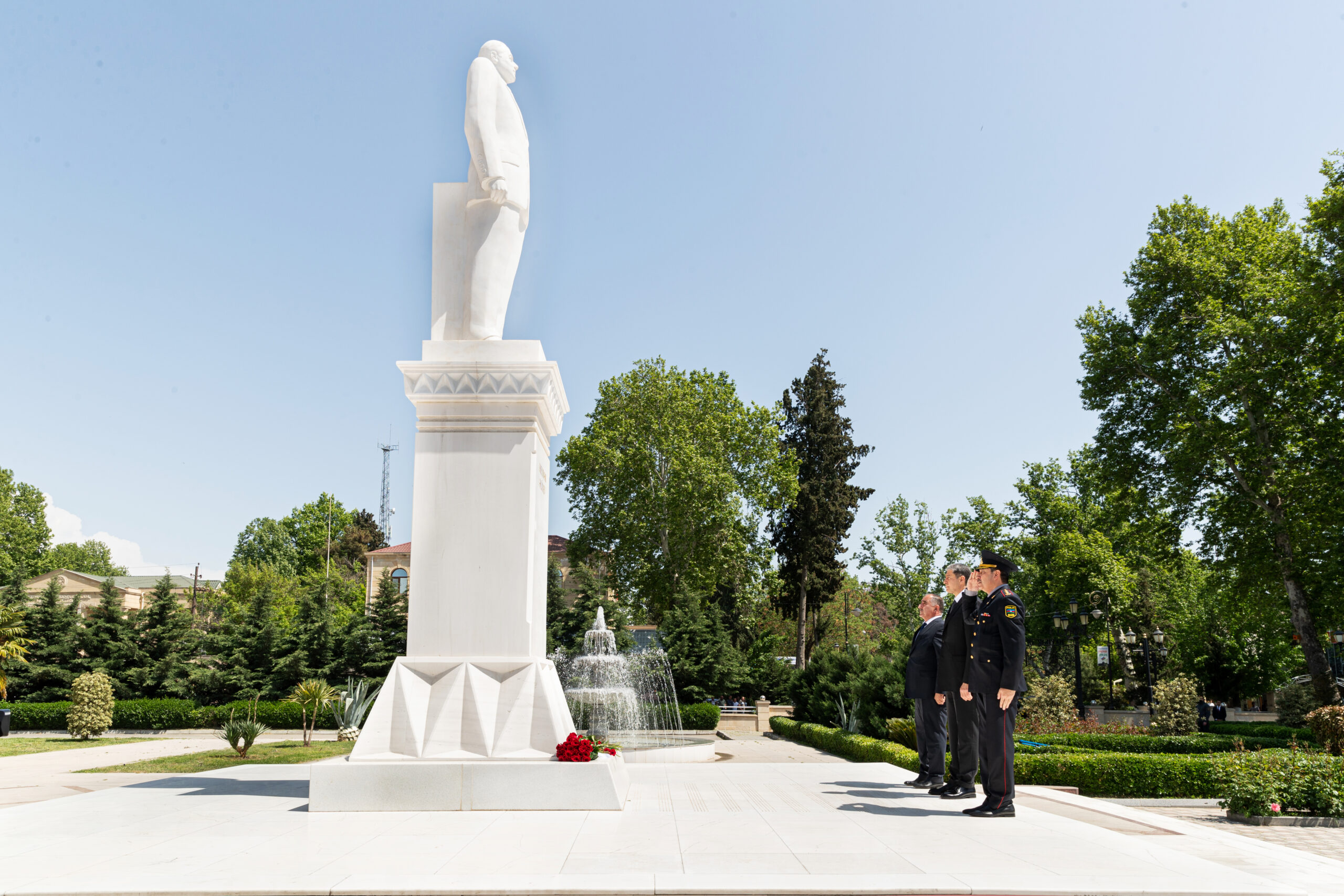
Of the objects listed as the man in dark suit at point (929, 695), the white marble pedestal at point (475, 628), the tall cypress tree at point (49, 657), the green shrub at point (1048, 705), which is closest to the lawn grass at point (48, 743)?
the tall cypress tree at point (49, 657)

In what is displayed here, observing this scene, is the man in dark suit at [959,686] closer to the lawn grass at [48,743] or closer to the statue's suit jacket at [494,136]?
the statue's suit jacket at [494,136]

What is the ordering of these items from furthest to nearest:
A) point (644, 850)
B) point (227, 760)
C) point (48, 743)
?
1. point (48, 743)
2. point (227, 760)
3. point (644, 850)

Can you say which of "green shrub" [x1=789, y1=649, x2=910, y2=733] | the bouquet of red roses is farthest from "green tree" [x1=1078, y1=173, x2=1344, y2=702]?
the bouquet of red roses

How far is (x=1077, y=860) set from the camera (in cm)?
527

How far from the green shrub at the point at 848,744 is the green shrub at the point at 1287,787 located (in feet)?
12.8

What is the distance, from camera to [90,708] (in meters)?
24.4

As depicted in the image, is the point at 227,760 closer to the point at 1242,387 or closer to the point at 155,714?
the point at 155,714

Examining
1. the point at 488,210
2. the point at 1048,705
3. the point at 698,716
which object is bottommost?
the point at 698,716

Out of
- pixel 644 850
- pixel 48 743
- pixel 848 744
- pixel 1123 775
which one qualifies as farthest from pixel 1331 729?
pixel 48 743

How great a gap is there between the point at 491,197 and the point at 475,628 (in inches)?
168

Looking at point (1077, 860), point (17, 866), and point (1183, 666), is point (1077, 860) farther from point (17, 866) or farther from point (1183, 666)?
point (1183, 666)

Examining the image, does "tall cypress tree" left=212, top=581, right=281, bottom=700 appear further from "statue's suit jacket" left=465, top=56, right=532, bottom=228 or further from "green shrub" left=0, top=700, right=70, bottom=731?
"statue's suit jacket" left=465, top=56, right=532, bottom=228

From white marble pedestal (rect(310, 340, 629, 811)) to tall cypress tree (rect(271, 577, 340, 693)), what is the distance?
2580 centimetres

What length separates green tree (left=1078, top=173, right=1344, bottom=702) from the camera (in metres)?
23.1
